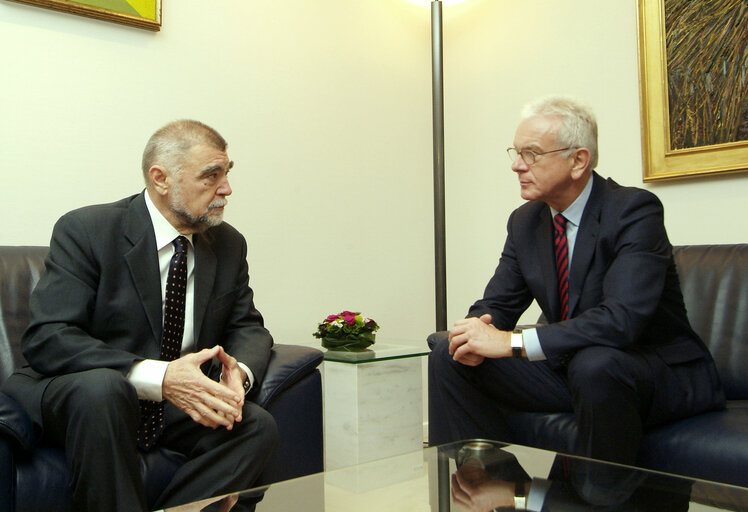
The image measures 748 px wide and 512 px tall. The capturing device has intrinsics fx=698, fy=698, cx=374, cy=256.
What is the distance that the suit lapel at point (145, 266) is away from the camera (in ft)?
6.69

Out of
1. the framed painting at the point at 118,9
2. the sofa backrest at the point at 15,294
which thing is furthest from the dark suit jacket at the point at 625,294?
the framed painting at the point at 118,9

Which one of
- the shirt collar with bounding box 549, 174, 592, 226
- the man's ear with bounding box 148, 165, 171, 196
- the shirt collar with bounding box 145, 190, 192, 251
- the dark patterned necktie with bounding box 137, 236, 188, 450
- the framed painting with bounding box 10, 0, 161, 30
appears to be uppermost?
the framed painting with bounding box 10, 0, 161, 30

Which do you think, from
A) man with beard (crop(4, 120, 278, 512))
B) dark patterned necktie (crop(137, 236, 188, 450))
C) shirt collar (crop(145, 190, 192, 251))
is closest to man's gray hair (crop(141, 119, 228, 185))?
man with beard (crop(4, 120, 278, 512))

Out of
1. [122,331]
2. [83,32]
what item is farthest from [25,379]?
[83,32]

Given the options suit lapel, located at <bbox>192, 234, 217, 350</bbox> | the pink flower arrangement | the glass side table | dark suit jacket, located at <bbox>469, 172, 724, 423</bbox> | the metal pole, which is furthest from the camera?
the metal pole

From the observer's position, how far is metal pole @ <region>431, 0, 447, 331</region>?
359 cm

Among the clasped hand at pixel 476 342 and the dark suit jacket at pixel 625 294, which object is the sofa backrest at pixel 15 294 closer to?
the clasped hand at pixel 476 342

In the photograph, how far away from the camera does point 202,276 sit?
218 centimetres

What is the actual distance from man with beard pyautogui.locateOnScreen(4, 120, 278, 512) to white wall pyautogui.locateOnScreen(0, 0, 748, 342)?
793mm

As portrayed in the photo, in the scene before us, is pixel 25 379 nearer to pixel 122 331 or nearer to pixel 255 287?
pixel 122 331

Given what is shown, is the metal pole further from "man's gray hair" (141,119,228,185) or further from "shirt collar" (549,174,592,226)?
"man's gray hair" (141,119,228,185)

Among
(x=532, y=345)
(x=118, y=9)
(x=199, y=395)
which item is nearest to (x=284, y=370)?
(x=199, y=395)

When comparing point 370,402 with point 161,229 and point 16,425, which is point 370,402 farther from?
point 16,425

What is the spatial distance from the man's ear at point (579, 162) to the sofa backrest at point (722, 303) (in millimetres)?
591
